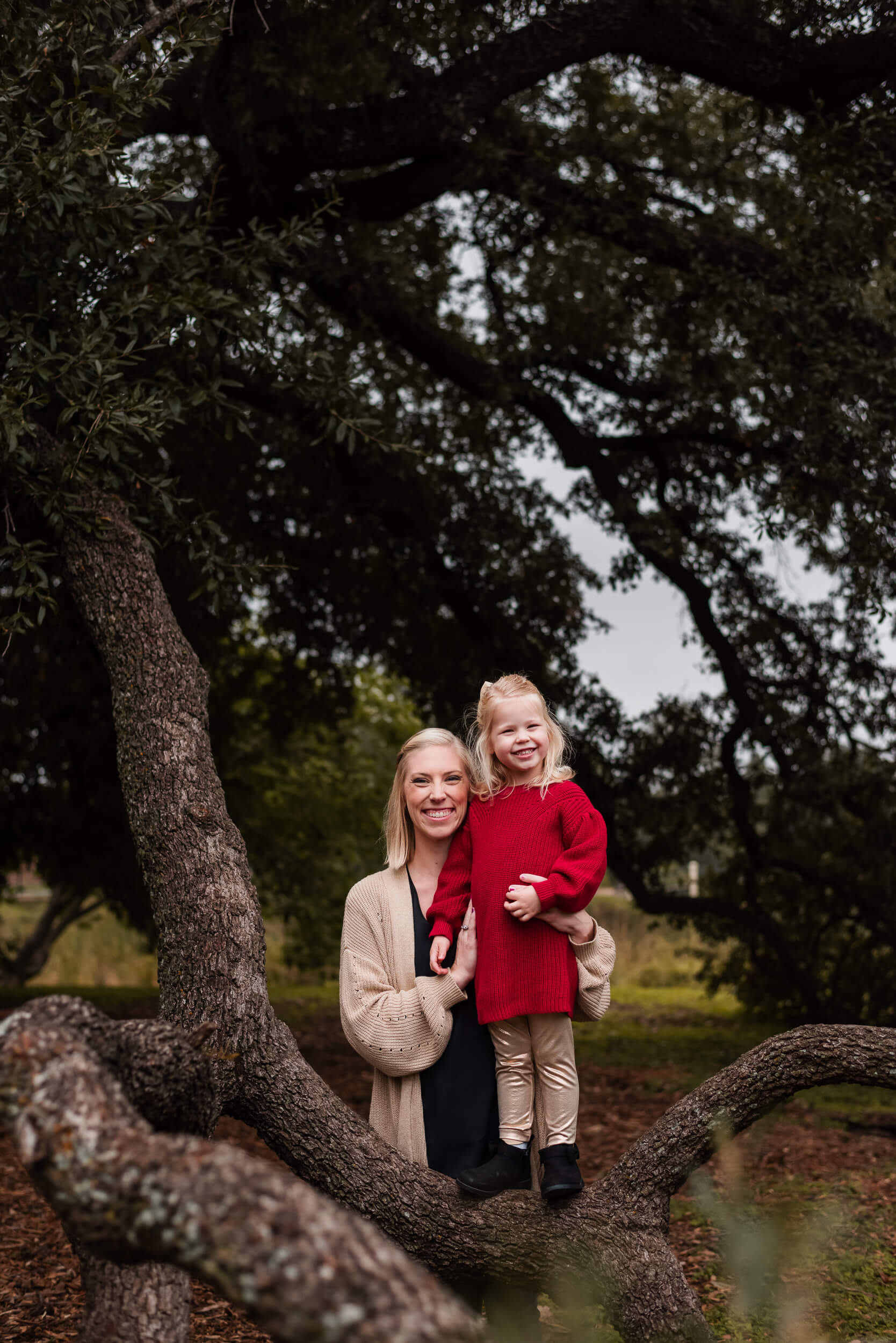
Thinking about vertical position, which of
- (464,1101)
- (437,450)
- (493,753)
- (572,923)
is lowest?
(464,1101)

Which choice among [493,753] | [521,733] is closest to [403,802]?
[493,753]

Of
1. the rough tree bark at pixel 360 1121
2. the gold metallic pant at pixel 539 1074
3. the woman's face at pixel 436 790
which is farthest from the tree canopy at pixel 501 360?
the gold metallic pant at pixel 539 1074

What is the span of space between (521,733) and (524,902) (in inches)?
21.3

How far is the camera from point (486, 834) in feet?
10.5

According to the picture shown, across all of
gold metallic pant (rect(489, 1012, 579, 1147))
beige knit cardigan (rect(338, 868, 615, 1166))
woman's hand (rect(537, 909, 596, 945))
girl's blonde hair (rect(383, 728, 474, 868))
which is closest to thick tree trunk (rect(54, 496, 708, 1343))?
beige knit cardigan (rect(338, 868, 615, 1166))

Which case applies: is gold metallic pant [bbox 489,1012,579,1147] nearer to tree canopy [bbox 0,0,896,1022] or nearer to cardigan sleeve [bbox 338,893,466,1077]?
cardigan sleeve [bbox 338,893,466,1077]

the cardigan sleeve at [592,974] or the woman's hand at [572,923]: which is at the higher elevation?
the woman's hand at [572,923]

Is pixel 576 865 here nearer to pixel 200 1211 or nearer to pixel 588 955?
pixel 588 955

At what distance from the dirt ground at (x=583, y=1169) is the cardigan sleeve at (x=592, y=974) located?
0.79 meters

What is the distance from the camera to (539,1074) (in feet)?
10.1

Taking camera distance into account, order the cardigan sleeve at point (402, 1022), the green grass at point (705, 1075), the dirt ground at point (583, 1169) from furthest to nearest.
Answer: the dirt ground at point (583, 1169)
the cardigan sleeve at point (402, 1022)
the green grass at point (705, 1075)

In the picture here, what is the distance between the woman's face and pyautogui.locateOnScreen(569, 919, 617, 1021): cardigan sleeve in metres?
0.50

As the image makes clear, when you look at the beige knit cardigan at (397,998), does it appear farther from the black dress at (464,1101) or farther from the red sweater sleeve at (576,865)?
the red sweater sleeve at (576,865)

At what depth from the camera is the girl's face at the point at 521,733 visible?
129 inches
